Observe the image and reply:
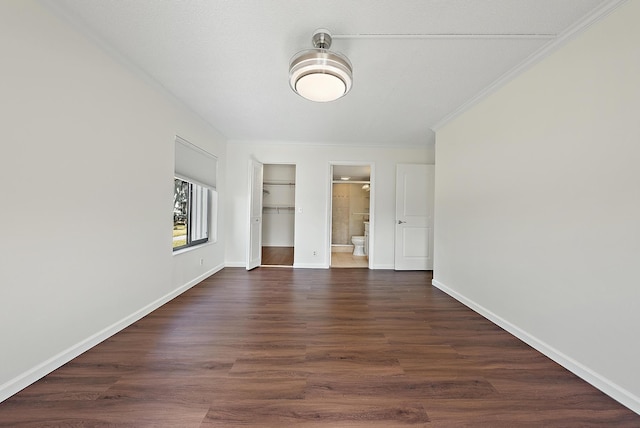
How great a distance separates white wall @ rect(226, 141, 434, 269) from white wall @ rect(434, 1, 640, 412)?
2.01 metres

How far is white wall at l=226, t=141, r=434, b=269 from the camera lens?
4.52 metres

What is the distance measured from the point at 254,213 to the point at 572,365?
418 centimetres

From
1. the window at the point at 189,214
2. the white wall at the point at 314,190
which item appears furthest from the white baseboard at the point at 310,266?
the window at the point at 189,214

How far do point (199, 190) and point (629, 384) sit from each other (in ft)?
14.7

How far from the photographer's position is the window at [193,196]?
3162 millimetres

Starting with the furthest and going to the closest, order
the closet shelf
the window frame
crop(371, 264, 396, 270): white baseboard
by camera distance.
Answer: the closet shelf < crop(371, 264, 396, 270): white baseboard < the window frame

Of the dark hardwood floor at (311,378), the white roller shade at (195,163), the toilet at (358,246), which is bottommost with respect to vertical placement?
the dark hardwood floor at (311,378)

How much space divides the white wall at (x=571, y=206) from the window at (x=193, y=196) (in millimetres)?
3495

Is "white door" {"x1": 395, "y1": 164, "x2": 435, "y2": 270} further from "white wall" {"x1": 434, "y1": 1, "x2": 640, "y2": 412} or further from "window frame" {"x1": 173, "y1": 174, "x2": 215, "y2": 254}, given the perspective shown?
"window frame" {"x1": 173, "y1": 174, "x2": 215, "y2": 254}

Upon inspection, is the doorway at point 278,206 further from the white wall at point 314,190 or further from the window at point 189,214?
the window at point 189,214

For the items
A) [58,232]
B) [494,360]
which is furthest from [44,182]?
[494,360]

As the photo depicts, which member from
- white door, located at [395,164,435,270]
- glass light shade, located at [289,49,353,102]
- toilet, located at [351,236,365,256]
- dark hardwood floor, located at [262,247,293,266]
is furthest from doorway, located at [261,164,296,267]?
glass light shade, located at [289,49,353,102]

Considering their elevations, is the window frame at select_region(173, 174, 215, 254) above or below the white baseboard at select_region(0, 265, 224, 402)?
above

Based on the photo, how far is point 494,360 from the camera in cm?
180
